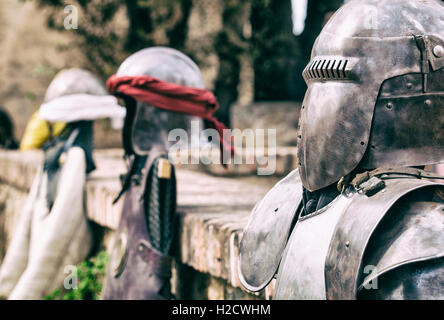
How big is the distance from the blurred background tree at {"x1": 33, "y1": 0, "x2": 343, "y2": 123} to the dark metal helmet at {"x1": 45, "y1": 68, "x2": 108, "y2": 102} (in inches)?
130

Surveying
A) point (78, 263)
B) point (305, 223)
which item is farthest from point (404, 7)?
point (78, 263)

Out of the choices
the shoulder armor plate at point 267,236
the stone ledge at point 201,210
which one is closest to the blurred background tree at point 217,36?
the stone ledge at point 201,210

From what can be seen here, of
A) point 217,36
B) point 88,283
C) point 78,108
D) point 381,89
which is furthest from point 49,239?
point 217,36

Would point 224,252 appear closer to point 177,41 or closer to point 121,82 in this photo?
point 121,82

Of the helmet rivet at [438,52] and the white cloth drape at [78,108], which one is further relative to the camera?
the white cloth drape at [78,108]

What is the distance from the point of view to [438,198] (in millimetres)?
1397

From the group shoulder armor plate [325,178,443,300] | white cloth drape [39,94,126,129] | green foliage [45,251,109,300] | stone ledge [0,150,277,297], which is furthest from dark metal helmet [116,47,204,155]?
shoulder armor plate [325,178,443,300]

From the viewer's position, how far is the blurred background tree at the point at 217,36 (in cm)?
760

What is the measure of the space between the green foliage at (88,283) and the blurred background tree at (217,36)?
413 cm

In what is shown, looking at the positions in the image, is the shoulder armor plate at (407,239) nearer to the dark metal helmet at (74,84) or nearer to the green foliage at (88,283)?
the green foliage at (88,283)

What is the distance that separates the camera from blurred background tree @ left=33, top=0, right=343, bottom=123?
760 cm

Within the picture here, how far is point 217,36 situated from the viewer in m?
7.82

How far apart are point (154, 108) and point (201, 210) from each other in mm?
555

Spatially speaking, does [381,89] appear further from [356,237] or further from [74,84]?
[74,84]
